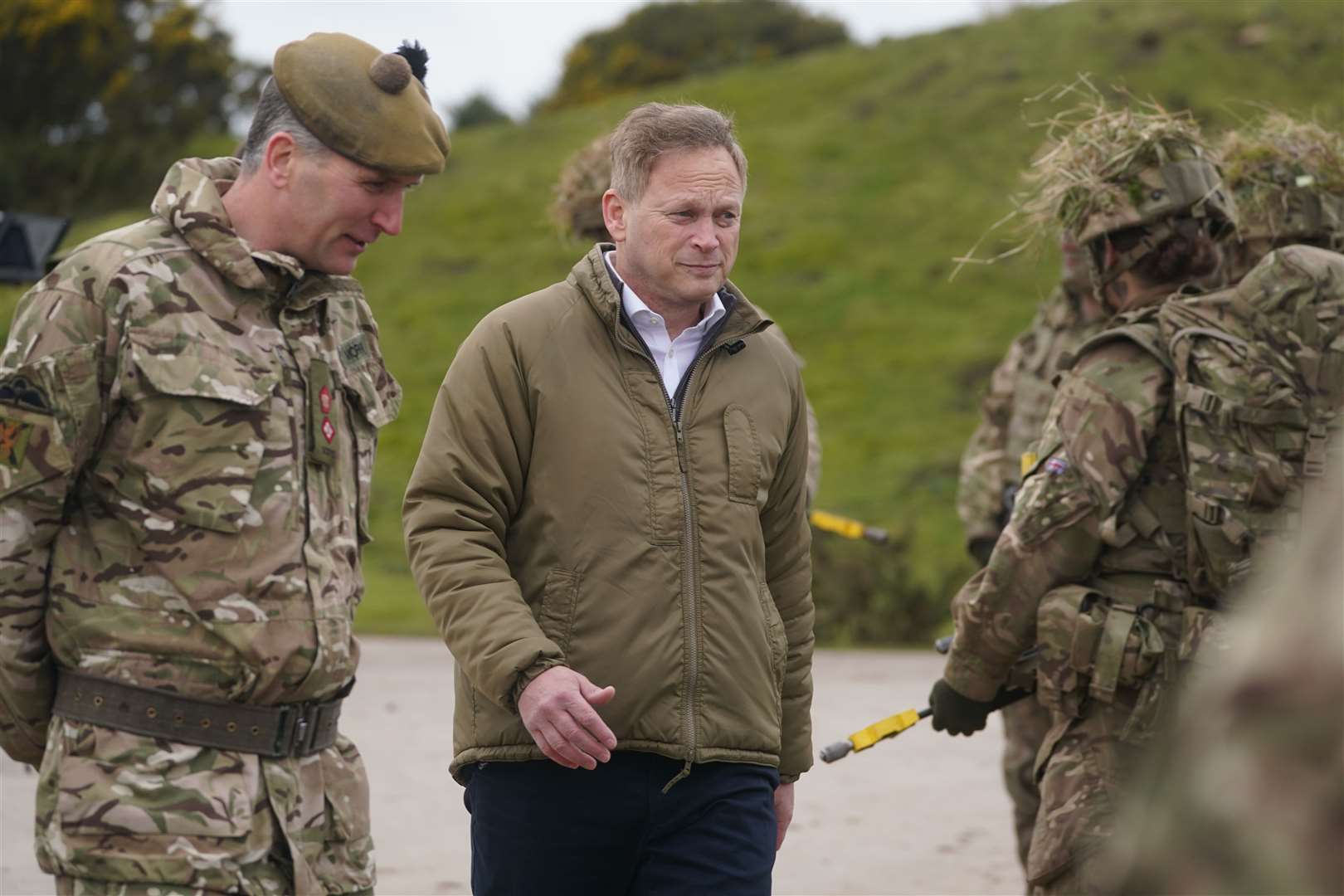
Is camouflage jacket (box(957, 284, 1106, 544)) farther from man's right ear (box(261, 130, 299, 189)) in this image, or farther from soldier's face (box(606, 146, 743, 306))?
man's right ear (box(261, 130, 299, 189))

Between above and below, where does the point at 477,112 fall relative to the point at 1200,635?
below

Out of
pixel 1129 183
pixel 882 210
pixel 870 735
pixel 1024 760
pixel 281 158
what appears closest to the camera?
pixel 281 158

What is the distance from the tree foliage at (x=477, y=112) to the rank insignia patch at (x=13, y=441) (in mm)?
35867

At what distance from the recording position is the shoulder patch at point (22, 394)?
117 inches

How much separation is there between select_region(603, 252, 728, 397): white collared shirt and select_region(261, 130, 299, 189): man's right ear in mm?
638

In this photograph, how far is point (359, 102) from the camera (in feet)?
10.8

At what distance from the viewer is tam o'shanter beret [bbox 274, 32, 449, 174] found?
3.28 m

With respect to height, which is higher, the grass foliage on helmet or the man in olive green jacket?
the grass foliage on helmet

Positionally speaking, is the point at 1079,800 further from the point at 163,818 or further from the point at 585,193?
the point at 585,193

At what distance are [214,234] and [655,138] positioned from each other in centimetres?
81

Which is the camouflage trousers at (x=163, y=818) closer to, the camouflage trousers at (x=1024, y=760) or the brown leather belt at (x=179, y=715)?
the brown leather belt at (x=179, y=715)

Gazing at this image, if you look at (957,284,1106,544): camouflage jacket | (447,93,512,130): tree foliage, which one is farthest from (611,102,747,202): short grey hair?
(447,93,512,130): tree foliage

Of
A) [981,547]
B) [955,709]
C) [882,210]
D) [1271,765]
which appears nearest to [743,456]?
[955,709]

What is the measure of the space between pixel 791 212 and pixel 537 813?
72.5ft
